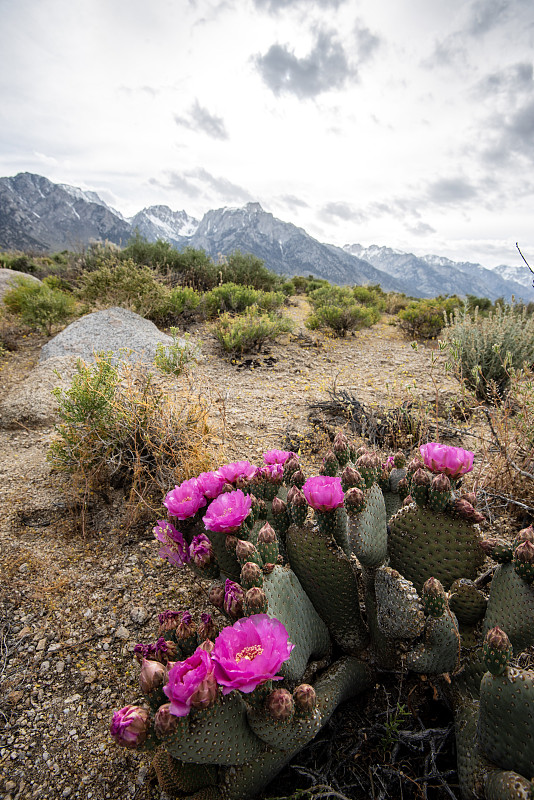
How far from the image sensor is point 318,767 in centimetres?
123

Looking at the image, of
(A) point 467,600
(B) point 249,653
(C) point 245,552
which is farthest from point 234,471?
(A) point 467,600

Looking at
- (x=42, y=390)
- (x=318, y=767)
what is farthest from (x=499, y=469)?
(x=42, y=390)

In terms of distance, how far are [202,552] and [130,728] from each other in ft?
1.86

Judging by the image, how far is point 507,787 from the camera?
81 centimetres

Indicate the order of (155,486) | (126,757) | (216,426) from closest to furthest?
(126,757), (155,486), (216,426)

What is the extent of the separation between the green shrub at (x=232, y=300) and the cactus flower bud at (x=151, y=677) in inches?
278

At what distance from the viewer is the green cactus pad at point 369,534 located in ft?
4.09

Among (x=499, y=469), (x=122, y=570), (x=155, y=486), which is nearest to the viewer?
(x=122, y=570)

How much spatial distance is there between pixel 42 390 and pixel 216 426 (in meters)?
2.10

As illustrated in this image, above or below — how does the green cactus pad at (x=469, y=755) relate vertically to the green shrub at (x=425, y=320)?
below

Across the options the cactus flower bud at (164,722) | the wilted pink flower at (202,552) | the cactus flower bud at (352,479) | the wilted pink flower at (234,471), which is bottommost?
the cactus flower bud at (164,722)

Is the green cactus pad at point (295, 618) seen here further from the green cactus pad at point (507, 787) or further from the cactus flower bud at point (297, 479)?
the green cactus pad at point (507, 787)

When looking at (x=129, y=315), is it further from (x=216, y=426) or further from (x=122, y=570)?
(x=122, y=570)

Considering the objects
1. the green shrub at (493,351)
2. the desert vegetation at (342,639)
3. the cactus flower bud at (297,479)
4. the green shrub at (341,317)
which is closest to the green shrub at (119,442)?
the desert vegetation at (342,639)
